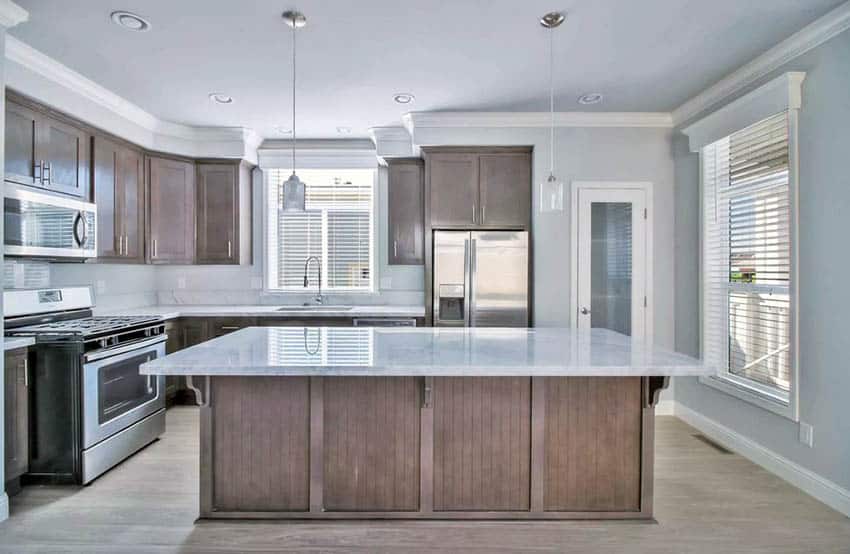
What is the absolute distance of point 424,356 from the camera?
2.01 meters

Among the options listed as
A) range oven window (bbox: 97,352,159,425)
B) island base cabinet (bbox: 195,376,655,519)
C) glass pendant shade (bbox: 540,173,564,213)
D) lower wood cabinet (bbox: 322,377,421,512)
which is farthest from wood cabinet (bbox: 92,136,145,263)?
glass pendant shade (bbox: 540,173,564,213)

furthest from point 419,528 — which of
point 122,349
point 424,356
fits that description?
point 122,349

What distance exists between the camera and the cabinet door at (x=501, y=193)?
410 centimetres

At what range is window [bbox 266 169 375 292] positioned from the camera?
493 cm

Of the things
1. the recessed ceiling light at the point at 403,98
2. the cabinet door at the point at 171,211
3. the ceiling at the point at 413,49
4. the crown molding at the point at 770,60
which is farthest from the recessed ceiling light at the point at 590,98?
the cabinet door at the point at 171,211

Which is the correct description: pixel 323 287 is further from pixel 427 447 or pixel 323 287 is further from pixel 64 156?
pixel 427 447

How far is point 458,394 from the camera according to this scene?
2.27 m

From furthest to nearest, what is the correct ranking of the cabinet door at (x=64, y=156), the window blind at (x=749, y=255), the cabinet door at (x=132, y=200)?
the cabinet door at (x=132, y=200) → the cabinet door at (x=64, y=156) → the window blind at (x=749, y=255)

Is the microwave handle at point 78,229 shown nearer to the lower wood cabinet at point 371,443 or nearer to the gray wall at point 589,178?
the lower wood cabinet at point 371,443

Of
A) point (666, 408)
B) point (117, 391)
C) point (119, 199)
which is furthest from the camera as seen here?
point (666, 408)

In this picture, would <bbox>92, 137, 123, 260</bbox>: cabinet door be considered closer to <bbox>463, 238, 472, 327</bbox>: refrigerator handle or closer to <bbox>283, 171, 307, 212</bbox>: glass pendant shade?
<bbox>283, 171, 307, 212</bbox>: glass pendant shade

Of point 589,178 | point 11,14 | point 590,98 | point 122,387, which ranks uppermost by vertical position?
point 590,98

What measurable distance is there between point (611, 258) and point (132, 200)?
Result: 417cm

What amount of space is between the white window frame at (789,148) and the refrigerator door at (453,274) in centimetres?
200
